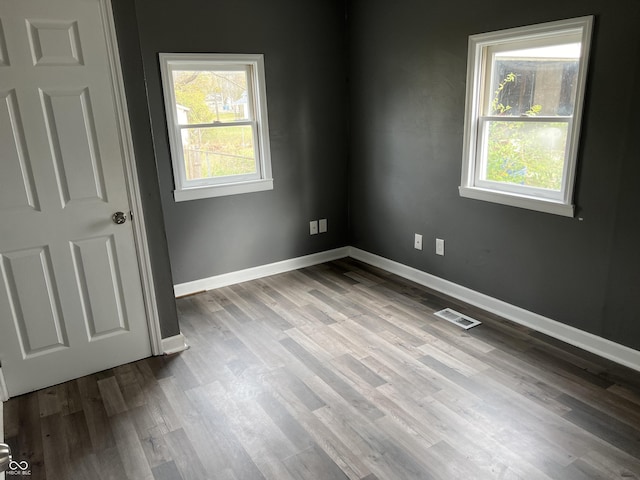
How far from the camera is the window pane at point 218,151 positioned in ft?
12.5

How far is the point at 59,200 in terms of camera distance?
8.30 feet

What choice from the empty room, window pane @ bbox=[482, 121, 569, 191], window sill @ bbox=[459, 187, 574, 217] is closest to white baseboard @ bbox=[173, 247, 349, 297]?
the empty room

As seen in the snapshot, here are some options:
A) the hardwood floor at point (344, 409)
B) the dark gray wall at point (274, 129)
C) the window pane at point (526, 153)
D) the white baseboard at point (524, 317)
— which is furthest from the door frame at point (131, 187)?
the window pane at point (526, 153)

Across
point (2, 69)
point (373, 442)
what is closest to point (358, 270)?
point (373, 442)

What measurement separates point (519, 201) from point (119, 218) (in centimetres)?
255

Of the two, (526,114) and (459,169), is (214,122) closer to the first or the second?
(459,169)

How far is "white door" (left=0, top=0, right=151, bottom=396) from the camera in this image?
2.35 metres

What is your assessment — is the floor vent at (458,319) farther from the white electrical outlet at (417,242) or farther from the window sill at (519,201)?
the window sill at (519,201)

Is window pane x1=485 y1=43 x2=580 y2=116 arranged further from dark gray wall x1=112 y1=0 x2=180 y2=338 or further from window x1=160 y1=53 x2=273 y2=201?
dark gray wall x1=112 y1=0 x2=180 y2=338

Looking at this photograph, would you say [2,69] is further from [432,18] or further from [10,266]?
[432,18]

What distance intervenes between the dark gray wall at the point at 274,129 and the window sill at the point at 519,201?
149 centimetres

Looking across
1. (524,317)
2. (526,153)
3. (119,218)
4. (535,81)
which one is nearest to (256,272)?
(119,218)

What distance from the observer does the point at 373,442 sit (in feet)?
7.16

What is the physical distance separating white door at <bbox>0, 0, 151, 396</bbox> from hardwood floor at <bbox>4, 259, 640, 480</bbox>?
0.26 m
